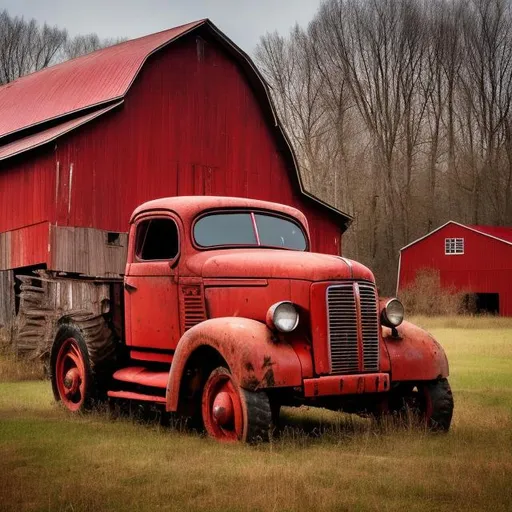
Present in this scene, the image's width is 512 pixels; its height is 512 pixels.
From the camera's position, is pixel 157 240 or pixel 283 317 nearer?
pixel 283 317

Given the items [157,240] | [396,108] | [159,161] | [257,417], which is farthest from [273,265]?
[396,108]

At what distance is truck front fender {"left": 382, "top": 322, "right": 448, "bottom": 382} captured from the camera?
329 inches

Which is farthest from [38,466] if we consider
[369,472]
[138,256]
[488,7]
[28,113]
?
[488,7]

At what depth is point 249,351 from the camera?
7.52 meters

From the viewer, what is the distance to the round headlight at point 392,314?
28.0 ft

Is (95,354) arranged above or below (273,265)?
below

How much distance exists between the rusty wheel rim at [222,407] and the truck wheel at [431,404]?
6.04ft

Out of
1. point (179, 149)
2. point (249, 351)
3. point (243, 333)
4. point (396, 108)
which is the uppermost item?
point (396, 108)

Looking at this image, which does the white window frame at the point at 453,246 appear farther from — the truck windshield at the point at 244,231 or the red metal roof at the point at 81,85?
the truck windshield at the point at 244,231

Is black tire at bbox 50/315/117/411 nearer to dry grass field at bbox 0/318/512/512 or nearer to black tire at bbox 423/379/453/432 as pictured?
dry grass field at bbox 0/318/512/512

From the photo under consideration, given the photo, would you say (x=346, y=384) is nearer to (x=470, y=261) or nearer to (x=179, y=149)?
(x=179, y=149)

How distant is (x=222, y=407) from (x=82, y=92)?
1682 centimetres

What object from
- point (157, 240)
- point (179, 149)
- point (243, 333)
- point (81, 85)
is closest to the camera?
point (243, 333)

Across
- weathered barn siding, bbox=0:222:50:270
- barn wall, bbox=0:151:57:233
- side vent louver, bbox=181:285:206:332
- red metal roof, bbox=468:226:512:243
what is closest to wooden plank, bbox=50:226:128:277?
weathered barn siding, bbox=0:222:50:270
